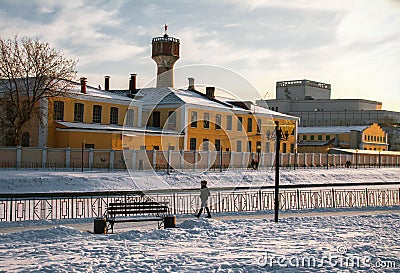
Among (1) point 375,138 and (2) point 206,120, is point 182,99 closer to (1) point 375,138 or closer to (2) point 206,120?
(2) point 206,120

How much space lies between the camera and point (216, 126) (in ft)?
187

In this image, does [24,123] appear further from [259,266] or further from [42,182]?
[259,266]

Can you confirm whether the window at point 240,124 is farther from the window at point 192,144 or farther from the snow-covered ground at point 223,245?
the snow-covered ground at point 223,245

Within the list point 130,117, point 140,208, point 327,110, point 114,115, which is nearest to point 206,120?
point 130,117

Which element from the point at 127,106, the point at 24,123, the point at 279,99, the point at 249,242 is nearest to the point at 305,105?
the point at 279,99

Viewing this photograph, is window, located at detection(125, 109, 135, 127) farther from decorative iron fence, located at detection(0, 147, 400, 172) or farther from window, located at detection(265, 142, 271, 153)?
window, located at detection(265, 142, 271, 153)

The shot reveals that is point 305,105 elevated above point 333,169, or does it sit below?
above

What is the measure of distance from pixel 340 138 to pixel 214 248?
73117 millimetres

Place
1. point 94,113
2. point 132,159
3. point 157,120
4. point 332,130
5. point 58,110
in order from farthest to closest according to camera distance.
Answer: point 332,130 → point 157,120 → point 94,113 → point 58,110 → point 132,159

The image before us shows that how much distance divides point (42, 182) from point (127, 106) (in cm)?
1939

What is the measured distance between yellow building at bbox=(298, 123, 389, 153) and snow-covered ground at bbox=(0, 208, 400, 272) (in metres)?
65.1

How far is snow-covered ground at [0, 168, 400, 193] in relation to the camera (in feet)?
108

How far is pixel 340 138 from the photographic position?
84000 millimetres

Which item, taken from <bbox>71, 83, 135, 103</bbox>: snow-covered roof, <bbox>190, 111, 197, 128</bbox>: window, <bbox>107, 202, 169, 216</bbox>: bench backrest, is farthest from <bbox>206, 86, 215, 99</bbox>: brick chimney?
<bbox>107, 202, 169, 216</bbox>: bench backrest
